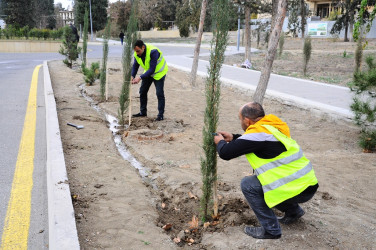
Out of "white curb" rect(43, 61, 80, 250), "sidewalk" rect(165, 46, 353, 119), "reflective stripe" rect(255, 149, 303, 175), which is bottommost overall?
"white curb" rect(43, 61, 80, 250)

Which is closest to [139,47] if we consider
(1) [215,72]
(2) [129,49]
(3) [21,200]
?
(2) [129,49]

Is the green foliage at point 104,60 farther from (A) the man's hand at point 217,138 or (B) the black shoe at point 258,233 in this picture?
(B) the black shoe at point 258,233

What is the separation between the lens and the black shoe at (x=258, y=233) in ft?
11.0

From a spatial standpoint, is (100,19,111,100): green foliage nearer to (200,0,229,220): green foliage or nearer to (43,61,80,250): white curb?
(43,61,80,250): white curb

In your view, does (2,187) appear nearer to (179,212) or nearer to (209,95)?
(179,212)

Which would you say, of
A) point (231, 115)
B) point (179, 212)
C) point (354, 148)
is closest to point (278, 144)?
point (179, 212)

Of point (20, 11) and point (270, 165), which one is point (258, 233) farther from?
point (20, 11)

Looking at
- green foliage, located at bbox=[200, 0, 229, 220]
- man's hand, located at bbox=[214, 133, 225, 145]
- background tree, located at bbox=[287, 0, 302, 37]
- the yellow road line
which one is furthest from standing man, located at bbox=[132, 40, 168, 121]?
background tree, located at bbox=[287, 0, 302, 37]

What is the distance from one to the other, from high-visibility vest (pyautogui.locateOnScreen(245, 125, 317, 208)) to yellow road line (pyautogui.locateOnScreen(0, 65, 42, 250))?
2177 mm

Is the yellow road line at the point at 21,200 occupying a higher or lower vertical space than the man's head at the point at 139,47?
lower

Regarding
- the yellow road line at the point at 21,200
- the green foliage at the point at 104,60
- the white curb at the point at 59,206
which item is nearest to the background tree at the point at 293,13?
the green foliage at the point at 104,60

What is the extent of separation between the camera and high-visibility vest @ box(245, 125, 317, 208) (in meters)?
3.19

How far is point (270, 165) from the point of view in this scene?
322 cm

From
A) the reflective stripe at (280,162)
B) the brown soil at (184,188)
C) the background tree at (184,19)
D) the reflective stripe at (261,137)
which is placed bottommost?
the brown soil at (184,188)
